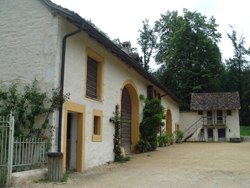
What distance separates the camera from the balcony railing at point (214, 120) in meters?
28.9

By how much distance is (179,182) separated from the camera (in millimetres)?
6238

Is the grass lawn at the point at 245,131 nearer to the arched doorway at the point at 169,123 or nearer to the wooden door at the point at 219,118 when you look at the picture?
the wooden door at the point at 219,118

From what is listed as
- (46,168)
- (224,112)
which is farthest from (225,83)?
(46,168)

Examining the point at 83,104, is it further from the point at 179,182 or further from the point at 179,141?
the point at 179,141

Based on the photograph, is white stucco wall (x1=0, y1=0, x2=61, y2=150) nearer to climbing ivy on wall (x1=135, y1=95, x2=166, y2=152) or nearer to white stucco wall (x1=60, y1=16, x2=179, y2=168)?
white stucco wall (x1=60, y1=16, x2=179, y2=168)

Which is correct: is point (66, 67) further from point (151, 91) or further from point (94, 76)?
point (151, 91)

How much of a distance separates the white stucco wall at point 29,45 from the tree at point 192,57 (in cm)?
2896

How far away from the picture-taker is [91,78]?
9.08 m

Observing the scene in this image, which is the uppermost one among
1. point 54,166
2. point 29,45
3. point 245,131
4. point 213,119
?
point 29,45

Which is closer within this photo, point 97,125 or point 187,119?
point 97,125

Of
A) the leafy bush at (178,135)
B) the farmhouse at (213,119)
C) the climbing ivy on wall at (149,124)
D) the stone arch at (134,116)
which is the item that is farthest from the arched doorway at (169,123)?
the stone arch at (134,116)

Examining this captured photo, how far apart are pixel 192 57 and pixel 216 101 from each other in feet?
26.9

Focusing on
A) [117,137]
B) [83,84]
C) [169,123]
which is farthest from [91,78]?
[169,123]

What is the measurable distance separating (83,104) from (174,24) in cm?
3435
